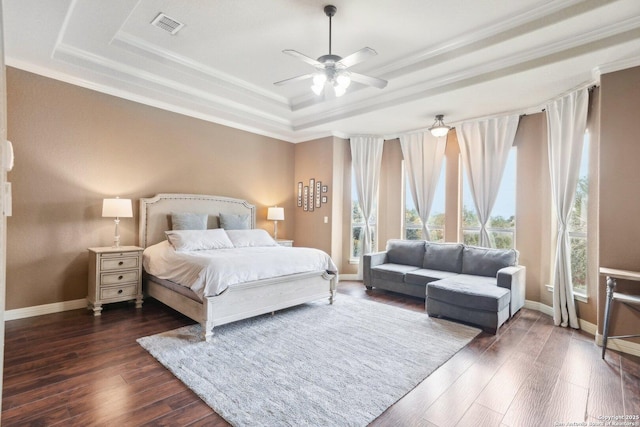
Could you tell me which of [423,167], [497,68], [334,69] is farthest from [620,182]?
[334,69]

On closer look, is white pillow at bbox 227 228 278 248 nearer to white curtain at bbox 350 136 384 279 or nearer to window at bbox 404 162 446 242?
white curtain at bbox 350 136 384 279

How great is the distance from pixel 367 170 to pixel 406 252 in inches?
→ 70.3

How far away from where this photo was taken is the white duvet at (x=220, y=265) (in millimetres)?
3230

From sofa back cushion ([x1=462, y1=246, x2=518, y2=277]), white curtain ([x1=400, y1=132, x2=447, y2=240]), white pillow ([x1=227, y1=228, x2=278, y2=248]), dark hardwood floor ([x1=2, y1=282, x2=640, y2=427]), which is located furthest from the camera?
white curtain ([x1=400, y1=132, x2=447, y2=240])

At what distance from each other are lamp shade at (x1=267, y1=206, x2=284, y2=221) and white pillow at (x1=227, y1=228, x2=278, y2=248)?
842 mm

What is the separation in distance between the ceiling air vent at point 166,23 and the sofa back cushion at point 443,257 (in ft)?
14.8

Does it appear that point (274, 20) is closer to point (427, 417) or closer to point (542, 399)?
point (427, 417)

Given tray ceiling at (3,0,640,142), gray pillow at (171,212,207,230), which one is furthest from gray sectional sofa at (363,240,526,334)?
gray pillow at (171,212,207,230)

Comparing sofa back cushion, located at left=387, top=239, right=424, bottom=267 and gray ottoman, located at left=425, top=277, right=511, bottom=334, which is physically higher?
sofa back cushion, located at left=387, top=239, right=424, bottom=267

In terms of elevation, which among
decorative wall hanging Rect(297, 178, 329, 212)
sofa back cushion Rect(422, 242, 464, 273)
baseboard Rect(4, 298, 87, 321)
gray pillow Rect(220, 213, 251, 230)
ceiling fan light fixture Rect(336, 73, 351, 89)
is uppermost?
ceiling fan light fixture Rect(336, 73, 351, 89)

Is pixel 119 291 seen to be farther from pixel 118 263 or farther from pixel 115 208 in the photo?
pixel 115 208

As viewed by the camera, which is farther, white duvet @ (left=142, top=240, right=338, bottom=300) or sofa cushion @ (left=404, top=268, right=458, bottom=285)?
sofa cushion @ (left=404, top=268, right=458, bottom=285)

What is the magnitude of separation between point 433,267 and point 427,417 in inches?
126

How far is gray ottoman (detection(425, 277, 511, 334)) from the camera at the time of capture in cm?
349
